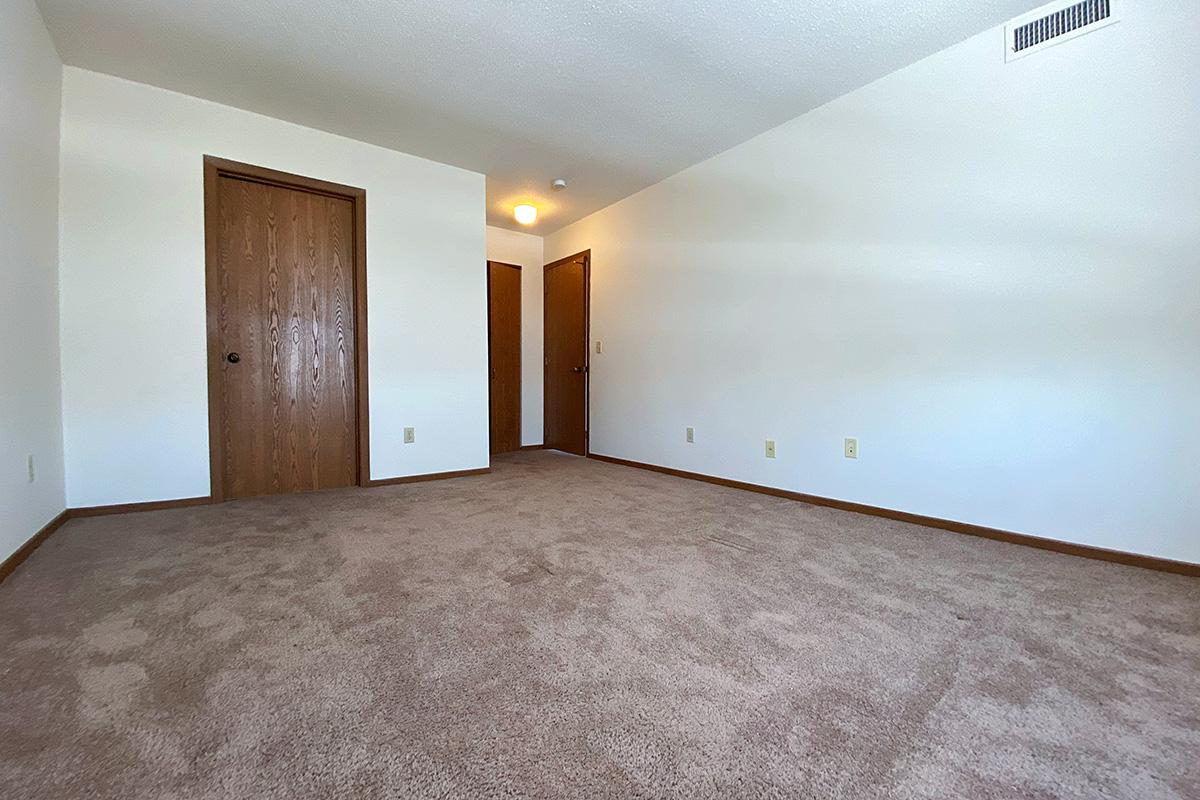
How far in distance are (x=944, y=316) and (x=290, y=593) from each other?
10.2ft

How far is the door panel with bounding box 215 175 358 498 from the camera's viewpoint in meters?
3.13

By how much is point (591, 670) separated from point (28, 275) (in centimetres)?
287

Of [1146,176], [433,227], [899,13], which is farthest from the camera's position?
[433,227]

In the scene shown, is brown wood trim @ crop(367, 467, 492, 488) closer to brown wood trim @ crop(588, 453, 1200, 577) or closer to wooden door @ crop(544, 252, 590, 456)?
wooden door @ crop(544, 252, 590, 456)

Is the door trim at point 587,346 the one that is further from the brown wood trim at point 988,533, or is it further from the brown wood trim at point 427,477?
the brown wood trim at point 988,533

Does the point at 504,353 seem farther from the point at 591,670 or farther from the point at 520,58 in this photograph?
the point at 591,670

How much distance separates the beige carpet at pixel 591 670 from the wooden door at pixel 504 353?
300cm

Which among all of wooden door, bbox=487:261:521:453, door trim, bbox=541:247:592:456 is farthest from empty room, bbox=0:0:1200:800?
wooden door, bbox=487:261:521:453

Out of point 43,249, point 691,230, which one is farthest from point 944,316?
point 43,249

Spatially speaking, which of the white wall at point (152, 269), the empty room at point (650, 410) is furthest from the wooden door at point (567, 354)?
the white wall at point (152, 269)

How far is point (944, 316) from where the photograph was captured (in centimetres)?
251

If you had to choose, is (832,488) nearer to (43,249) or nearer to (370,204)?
(370,204)

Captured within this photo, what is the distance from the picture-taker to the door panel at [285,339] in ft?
10.3

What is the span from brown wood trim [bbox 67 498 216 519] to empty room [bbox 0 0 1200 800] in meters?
0.02
